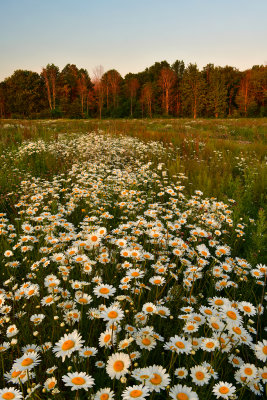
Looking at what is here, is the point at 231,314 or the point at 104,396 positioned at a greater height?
the point at 231,314

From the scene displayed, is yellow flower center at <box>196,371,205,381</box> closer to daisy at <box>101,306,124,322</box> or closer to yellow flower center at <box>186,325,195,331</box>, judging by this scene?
yellow flower center at <box>186,325,195,331</box>

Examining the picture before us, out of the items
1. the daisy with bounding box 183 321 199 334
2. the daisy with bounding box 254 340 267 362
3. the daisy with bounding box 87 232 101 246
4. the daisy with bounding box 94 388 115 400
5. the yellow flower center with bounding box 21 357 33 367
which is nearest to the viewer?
the daisy with bounding box 94 388 115 400

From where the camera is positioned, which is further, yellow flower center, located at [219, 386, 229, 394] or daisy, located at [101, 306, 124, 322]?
daisy, located at [101, 306, 124, 322]

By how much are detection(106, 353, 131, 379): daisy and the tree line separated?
4603 centimetres

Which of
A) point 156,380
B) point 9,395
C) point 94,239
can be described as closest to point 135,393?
point 156,380

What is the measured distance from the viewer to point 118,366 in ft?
3.61

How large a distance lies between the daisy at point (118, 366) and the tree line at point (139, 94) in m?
46.0

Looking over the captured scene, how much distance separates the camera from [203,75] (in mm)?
50062

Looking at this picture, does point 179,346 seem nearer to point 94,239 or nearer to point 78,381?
point 78,381

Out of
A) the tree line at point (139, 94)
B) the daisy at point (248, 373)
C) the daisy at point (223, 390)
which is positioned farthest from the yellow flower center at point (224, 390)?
the tree line at point (139, 94)

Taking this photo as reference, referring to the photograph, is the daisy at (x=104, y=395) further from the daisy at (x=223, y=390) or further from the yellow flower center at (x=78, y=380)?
the daisy at (x=223, y=390)

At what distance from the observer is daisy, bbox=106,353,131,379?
3.50 ft

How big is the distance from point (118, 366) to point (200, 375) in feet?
1.43

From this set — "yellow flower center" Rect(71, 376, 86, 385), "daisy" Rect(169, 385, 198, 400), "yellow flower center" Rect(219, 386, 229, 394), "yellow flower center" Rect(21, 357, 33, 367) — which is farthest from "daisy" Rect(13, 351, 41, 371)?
"yellow flower center" Rect(219, 386, 229, 394)
